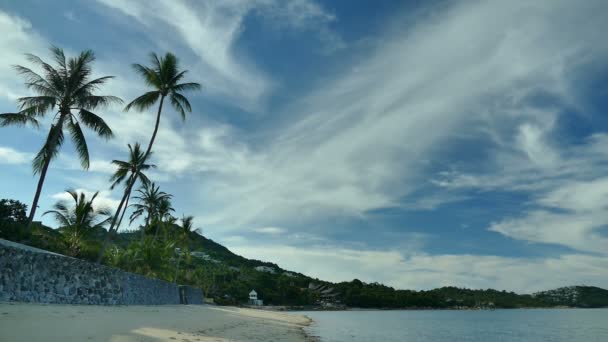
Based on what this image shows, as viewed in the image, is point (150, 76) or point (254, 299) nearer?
point (150, 76)

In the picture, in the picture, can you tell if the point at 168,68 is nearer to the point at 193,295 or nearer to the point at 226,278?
the point at 193,295

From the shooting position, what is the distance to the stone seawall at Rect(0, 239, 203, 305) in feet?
41.2

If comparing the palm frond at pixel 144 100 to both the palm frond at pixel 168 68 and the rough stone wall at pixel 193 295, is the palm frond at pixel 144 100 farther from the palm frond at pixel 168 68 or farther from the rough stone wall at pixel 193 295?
the rough stone wall at pixel 193 295

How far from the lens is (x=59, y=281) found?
50.9 ft

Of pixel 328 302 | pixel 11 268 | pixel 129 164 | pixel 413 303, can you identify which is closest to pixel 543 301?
pixel 413 303

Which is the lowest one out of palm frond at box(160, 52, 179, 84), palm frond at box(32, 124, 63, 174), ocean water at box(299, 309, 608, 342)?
ocean water at box(299, 309, 608, 342)

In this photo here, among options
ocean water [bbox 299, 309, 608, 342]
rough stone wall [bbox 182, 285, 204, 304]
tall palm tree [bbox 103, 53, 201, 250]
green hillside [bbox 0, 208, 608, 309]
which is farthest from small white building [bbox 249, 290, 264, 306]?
tall palm tree [bbox 103, 53, 201, 250]

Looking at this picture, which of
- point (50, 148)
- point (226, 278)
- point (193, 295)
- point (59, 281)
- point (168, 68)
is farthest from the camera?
point (226, 278)

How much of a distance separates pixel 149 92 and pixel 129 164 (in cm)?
836

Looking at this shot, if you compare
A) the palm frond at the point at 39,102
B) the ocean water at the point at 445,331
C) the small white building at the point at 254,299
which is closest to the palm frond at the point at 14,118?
the palm frond at the point at 39,102

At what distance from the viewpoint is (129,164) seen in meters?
35.4

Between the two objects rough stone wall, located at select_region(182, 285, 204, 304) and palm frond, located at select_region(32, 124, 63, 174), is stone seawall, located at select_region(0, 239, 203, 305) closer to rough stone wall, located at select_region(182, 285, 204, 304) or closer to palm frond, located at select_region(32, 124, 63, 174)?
palm frond, located at select_region(32, 124, 63, 174)

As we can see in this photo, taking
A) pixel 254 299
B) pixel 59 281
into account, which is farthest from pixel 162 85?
pixel 254 299

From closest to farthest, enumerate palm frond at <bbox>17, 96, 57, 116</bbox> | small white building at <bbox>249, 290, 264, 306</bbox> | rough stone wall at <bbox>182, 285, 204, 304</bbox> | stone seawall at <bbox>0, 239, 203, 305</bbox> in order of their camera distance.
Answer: stone seawall at <bbox>0, 239, 203, 305</bbox>
palm frond at <bbox>17, 96, 57, 116</bbox>
rough stone wall at <bbox>182, 285, 204, 304</bbox>
small white building at <bbox>249, 290, 264, 306</bbox>
